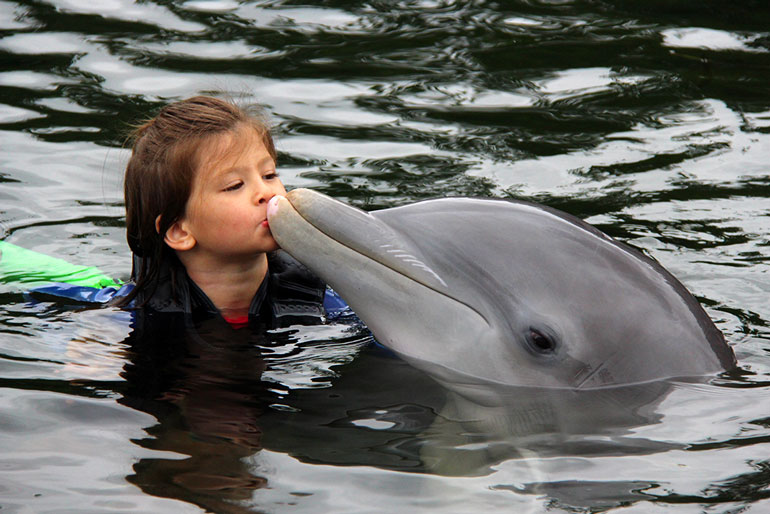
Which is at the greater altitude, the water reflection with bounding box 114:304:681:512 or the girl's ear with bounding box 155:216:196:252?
the girl's ear with bounding box 155:216:196:252

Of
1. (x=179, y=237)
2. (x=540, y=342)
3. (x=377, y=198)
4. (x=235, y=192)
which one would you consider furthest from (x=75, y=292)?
(x=540, y=342)

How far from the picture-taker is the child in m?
6.14

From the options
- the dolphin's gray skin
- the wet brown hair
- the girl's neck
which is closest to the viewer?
the dolphin's gray skin

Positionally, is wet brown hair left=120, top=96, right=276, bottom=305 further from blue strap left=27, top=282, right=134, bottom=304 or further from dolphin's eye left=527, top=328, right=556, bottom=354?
dolphin's eye left=527, top=328, right=556, bottom=354

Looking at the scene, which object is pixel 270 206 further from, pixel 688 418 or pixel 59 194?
pixel 59 194

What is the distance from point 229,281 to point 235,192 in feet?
2.25

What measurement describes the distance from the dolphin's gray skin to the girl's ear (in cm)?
103

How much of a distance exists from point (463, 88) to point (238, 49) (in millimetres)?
2520

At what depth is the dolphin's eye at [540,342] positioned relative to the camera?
529 cm

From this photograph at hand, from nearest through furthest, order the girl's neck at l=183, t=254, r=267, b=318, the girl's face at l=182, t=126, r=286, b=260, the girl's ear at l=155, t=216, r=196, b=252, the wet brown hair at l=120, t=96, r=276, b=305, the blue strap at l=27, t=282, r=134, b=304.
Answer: the girl's face at l=182, t=126, r=286, b=260
the wet brown hair at l=120, t=96, r=276, b=305
the girl's ear at l=155, t=216, r=196, b=252
the girl's neck at l=183, t=254, r=267, b=318
the blue strap at l=27, t=282, r=134, b=304

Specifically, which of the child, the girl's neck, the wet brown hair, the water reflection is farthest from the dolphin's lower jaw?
the girl's neck

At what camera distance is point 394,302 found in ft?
17.9

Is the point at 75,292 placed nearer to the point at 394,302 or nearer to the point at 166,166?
the point at 166,166

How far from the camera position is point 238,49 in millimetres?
11852
